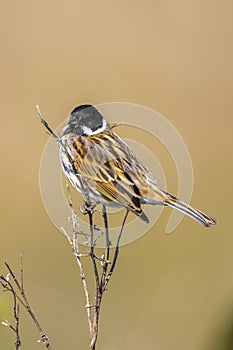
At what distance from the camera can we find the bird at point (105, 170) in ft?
4.03

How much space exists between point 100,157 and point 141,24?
6.40 feet

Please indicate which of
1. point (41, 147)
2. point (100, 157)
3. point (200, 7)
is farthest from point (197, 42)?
point (100, 157)

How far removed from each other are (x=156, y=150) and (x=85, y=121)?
1.61m

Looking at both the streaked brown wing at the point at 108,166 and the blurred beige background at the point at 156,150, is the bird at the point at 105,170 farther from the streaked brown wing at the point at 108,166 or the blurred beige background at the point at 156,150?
the blurred beige background at the point at 156,150

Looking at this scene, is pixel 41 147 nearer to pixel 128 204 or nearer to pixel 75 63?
pixel 75 63

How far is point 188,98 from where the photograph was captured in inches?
119

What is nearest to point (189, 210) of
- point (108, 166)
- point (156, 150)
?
point (108, 166)

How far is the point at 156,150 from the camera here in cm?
281

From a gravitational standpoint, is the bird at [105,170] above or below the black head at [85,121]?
below

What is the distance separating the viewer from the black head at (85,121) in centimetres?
120

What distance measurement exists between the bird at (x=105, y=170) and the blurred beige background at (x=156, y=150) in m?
0.83

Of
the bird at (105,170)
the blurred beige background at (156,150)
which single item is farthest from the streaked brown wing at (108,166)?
the blurred beige background at (156,150)

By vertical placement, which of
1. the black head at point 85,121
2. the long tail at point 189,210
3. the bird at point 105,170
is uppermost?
the black head at point 85,121

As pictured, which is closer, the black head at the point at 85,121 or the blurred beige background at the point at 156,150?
the black head at the point at 85,121
